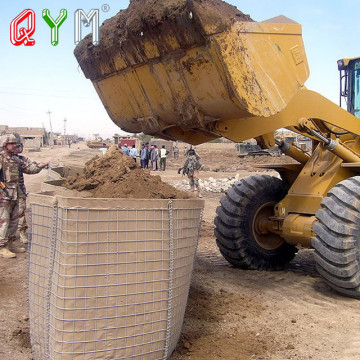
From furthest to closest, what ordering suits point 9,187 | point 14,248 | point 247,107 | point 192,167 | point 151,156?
point 151,156 → point 192,167 → point 14,248 → point 9,187 → point 247,107

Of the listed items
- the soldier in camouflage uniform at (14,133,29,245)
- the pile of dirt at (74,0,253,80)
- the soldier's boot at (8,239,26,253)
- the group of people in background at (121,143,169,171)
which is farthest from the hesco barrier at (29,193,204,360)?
the group of people in background at (121,143,169,171)

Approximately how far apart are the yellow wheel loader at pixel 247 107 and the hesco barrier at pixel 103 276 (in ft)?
4.63

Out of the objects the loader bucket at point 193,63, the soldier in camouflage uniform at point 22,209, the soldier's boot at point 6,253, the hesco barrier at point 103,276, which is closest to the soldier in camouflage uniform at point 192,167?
the soldier in camouflage uniform at point 22,209

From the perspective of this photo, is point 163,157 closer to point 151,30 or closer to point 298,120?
point 298,120

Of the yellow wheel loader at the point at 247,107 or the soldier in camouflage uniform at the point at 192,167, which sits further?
the soldier in camouflage uniform at the point at 192,167

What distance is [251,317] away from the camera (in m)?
4.56

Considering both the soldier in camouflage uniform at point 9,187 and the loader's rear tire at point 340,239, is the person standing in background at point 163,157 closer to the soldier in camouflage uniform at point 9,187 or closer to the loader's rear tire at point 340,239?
the soldier in camouflage uniform at point 9,187

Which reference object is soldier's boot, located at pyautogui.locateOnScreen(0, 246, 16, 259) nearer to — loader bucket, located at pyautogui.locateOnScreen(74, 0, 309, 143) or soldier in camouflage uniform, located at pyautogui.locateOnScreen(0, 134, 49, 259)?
soldier in camouflage uniform, located at pyautogui.locateOnScreen(0, 134, 49, 259)

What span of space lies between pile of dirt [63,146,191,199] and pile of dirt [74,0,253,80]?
1024mm

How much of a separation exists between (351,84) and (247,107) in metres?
3.12

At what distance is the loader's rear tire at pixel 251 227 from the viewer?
20.4 feet

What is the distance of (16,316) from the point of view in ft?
14.7

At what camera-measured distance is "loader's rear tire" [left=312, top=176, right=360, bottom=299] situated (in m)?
4.96

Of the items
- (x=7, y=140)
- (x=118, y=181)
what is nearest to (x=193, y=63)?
(x=118, y=181)
